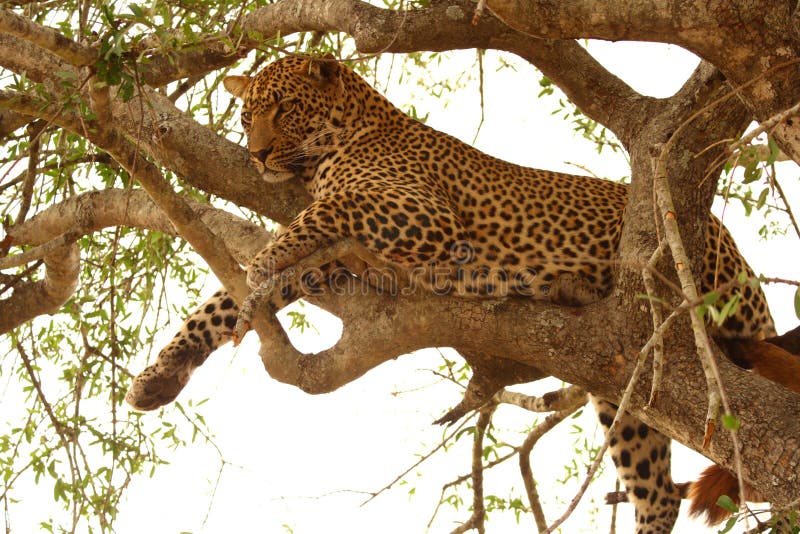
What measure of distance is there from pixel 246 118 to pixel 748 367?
2926mm

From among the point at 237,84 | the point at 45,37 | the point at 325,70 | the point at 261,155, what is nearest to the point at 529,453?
the point at 261,155

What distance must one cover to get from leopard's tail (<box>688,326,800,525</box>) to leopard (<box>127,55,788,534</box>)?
198 mm

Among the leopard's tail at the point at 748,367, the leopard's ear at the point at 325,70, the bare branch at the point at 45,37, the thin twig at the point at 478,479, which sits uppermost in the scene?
the leopard's ear at the point at 325,70

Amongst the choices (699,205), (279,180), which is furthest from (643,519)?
(279,180)

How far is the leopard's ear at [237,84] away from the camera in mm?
5824

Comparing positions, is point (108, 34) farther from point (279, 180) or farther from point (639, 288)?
point (639, 288)

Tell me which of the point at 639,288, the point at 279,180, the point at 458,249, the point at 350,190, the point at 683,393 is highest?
the point at 279,180

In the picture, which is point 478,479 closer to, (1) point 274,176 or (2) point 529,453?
(2) point 529,453

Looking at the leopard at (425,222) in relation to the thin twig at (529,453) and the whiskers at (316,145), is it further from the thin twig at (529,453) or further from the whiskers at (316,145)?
the thin twig at (529,453)

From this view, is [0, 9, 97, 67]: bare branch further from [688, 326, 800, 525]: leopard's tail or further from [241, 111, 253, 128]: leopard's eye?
[688, 326, 800, 525]: leopard's tail

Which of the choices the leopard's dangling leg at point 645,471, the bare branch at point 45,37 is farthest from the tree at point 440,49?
the leopard's dangling leg at point 645,471

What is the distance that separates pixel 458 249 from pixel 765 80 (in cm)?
175

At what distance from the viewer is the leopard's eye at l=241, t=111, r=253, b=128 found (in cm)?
562

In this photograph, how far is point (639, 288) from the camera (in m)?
3.95
